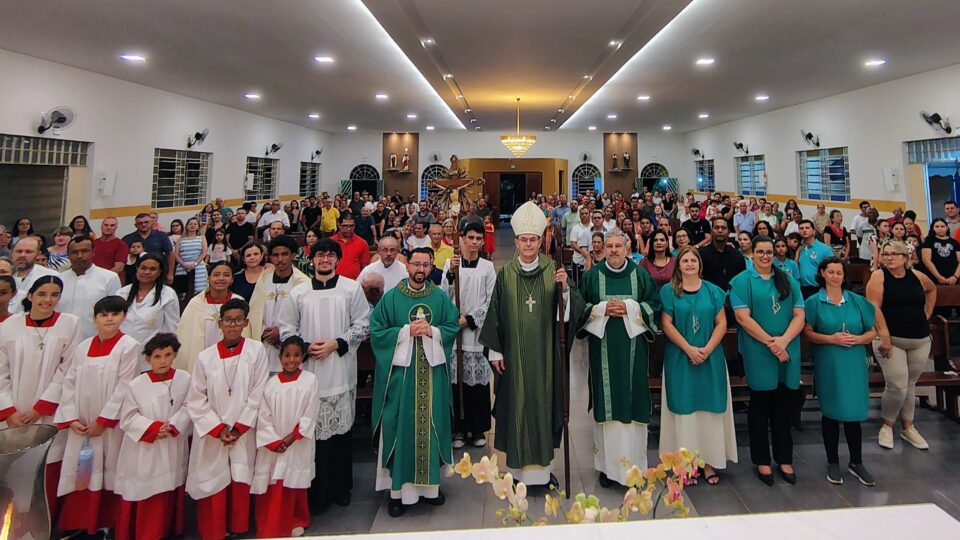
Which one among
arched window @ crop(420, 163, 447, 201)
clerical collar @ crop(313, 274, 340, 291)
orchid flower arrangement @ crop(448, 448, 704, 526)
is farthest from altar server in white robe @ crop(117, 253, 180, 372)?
arched window @ crop(420, 163, 447, 201)

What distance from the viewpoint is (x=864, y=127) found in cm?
1009

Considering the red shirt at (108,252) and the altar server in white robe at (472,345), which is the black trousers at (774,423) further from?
the red shirt at (108,252)

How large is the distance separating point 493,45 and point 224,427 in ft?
20.7

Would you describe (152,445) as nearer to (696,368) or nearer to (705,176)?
(696,368)

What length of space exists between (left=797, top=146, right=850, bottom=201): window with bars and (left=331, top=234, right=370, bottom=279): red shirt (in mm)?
11268

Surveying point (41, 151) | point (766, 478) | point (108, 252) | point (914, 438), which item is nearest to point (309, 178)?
point (41, 151)

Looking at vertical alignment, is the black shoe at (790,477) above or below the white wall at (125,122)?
below

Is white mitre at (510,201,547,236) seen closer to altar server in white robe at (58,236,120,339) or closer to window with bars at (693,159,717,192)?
altar server in white robe at (58,236,120,339)

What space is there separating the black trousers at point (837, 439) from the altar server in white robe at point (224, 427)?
3.64m

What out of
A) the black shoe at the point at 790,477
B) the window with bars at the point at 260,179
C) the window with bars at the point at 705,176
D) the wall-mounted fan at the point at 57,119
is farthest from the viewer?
the window with bars at the point at 705,176

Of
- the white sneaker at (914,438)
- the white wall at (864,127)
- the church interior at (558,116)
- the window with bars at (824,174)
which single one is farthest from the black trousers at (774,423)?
the window with bars at (824,174)

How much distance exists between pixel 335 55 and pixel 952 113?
33.9 ft

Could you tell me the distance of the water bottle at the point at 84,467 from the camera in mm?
2557

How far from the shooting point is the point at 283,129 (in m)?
15.0
